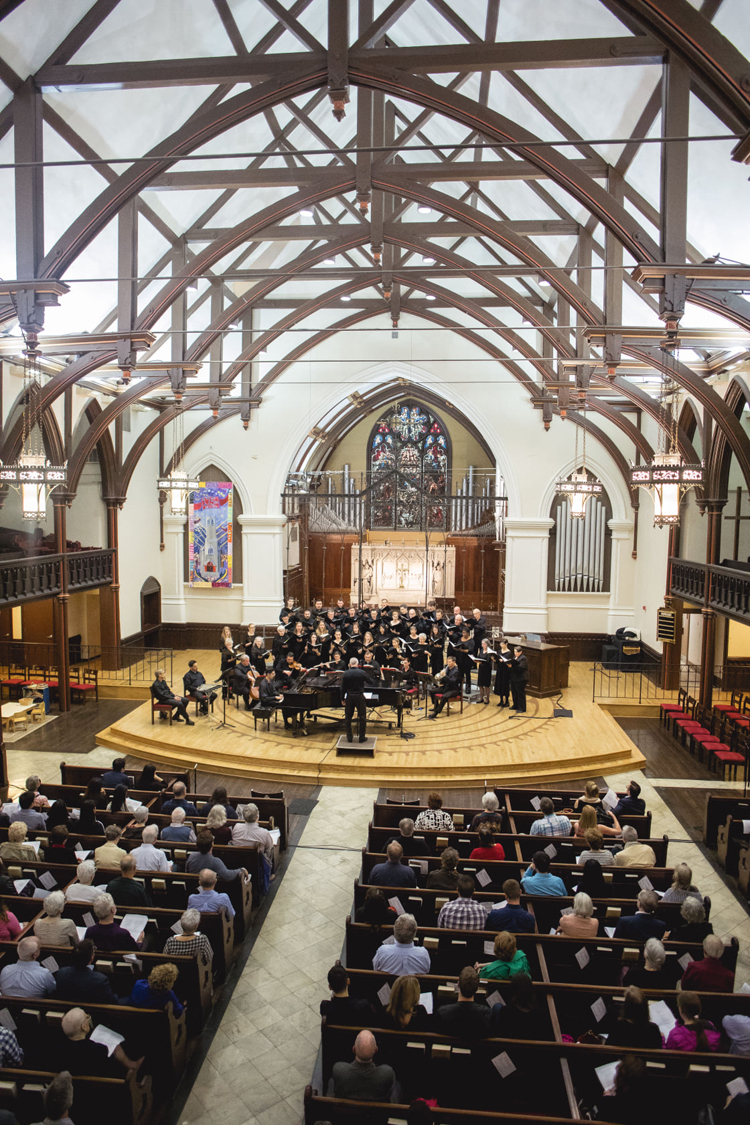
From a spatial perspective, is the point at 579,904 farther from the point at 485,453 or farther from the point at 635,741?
the point at 485,453

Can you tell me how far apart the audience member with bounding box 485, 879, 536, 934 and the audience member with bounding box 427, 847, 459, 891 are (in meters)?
0.51

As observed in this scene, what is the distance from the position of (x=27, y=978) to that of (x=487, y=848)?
374 cm

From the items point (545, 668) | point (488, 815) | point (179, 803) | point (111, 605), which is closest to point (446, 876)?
point (488, 815)

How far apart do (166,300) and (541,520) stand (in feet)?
37.1

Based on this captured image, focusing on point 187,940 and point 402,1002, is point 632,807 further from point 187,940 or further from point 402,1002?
point 187,940

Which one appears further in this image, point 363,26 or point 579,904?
point 363,26

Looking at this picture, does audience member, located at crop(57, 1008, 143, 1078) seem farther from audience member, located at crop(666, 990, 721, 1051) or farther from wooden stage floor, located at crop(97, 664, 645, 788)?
wooden stage floor, located at crop(97, 664, 645, 788)

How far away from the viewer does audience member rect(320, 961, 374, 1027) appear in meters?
4.43

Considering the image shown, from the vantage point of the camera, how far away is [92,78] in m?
7.02

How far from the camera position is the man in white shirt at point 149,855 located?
651 cm

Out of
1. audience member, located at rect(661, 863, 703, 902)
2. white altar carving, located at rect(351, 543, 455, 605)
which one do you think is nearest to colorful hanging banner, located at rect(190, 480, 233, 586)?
white altar carving, located at rect(351, 543, 455, 605)

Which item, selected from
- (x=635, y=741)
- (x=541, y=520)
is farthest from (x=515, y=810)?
(x=541, y=520)

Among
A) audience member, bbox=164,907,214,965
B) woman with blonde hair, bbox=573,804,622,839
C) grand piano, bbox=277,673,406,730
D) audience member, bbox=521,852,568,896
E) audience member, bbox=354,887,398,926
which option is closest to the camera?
audience member, bbox=164,907,214,965

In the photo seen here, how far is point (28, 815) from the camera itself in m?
7.39
